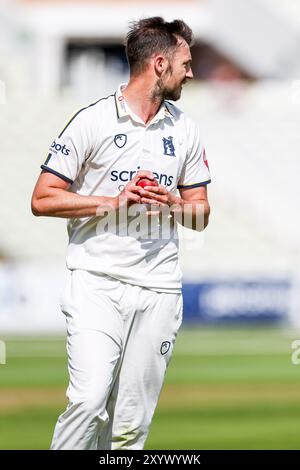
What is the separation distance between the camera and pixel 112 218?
20.3ft

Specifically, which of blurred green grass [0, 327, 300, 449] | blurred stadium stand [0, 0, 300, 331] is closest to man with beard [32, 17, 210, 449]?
blurred green grass [0, 327, 300, 449]

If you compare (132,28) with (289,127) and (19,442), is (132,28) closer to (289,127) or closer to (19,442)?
(19,442)

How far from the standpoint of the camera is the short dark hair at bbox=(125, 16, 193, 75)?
6156mm

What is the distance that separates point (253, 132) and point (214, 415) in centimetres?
1854

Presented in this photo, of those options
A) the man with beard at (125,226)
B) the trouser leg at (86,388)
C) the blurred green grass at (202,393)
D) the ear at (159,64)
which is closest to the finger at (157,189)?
the man with beard at (125,226)

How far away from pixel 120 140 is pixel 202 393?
7.79 meters

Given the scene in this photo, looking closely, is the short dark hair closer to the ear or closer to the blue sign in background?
the ear

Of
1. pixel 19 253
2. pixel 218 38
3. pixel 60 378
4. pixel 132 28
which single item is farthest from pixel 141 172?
pixel 218 38

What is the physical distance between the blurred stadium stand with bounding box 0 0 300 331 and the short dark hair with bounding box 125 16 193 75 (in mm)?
15864

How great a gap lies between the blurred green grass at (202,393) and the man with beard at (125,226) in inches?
111

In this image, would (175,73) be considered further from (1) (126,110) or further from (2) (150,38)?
(1) (126,110)

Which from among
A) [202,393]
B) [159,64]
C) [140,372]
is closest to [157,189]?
[159,64]

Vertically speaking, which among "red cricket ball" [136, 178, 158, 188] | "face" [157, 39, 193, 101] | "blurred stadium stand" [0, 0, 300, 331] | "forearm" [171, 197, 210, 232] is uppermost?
"blurred stadium stand" [0, 0, 300, 331]

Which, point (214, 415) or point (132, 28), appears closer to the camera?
point (132, 28)
